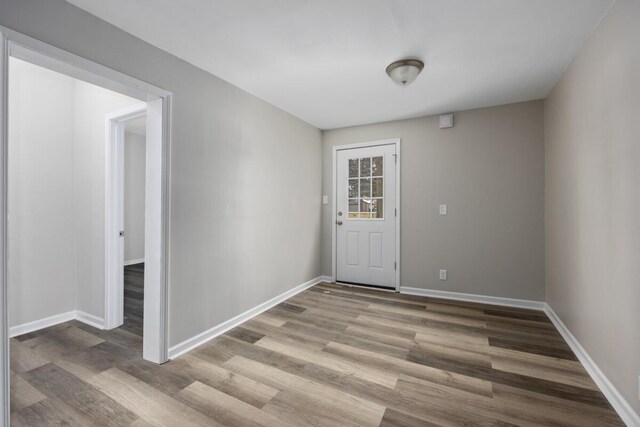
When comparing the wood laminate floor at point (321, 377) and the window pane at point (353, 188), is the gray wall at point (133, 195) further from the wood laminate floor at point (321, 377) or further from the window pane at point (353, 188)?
the window pane at point (353, 188)

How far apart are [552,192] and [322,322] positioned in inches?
109

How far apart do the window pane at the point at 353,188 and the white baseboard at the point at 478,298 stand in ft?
4.93

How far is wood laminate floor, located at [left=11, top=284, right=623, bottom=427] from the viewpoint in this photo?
1.63 meters

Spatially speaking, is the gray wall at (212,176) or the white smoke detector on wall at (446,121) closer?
the gray wall at (212,176)

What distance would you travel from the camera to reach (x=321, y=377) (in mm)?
2002

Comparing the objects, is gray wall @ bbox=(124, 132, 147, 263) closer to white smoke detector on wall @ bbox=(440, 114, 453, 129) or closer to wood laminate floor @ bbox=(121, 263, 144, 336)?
wood laminate floor @ bbox=(121, 263, 144, 336)

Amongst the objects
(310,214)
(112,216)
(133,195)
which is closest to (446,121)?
(310,214)

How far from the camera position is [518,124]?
3.31 m

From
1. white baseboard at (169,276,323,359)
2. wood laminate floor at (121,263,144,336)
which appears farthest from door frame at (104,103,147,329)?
white baseboard at (169,276,323,359)

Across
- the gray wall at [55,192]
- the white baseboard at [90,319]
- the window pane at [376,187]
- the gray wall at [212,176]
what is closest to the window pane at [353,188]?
the window pane at [376,187]

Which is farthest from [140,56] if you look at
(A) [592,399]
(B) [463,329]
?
(A) [592,399]

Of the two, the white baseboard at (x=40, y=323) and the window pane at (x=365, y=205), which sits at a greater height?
the window pane at (x=365, y=205)

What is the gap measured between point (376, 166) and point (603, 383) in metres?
3.10

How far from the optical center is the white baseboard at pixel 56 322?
263 cm
